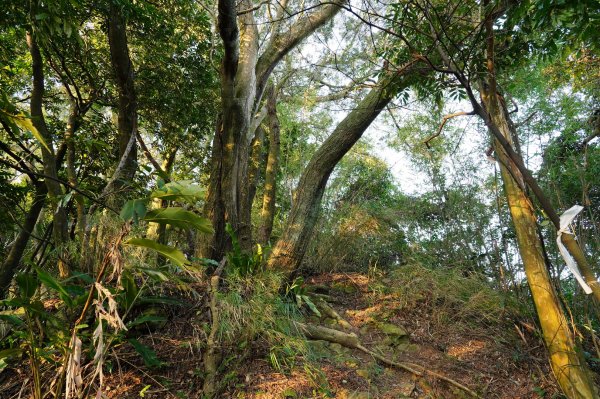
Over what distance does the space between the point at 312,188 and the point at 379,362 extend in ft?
6.83

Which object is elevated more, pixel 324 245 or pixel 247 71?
pixel 247 71

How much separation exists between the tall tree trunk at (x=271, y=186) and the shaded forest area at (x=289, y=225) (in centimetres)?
3

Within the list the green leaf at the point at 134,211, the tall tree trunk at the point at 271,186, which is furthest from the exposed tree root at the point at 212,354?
the tall tree trunk at the point at 271,186

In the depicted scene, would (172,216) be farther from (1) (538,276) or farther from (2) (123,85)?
(2) (123,85)

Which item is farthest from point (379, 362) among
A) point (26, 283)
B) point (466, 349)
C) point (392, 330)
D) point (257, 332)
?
point (26, 283)

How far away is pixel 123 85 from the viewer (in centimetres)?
377

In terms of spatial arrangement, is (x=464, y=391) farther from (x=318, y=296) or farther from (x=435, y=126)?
(x=435, y=126)

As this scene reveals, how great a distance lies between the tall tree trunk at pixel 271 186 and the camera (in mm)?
5629

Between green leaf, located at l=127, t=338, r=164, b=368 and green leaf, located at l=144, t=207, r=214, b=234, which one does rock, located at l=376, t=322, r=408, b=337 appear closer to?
green leaf, located at l=127, t=338, r=164, b=368

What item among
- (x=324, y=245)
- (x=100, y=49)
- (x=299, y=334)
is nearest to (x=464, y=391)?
(x=299, y=334)

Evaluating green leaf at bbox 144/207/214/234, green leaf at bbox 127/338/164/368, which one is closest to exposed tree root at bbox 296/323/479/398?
green leaf at bbox 127/338/164/368

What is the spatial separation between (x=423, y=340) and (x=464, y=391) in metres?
0.77

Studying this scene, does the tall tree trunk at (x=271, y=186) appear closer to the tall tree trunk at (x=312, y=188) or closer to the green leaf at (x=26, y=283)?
the tall tree trunk at (x=312, y=188)

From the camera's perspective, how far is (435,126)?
19.9 ft
